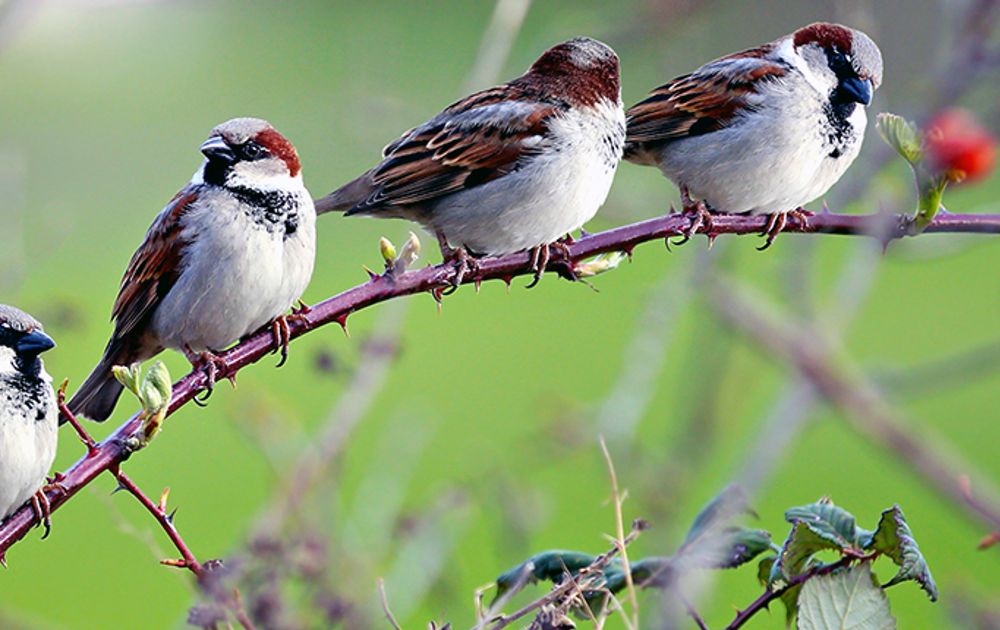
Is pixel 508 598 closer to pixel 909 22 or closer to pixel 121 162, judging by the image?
pixel 909 22

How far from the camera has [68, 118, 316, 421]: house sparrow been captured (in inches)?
97.4

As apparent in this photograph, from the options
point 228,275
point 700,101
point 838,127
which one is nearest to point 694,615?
point 228,275

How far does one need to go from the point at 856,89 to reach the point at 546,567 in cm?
145

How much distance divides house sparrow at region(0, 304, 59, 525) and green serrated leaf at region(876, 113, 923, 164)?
4.24 ft

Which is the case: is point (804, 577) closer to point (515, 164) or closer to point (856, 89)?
point (515, 164)

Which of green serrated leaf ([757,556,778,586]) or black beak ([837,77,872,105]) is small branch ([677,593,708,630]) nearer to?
green serrated leaf ([757,556,778,586])

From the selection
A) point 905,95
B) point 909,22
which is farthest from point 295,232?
point 909,22

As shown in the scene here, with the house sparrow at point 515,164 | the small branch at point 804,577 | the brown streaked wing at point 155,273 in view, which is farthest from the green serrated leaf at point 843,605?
the brown streaked wing at point 155,273

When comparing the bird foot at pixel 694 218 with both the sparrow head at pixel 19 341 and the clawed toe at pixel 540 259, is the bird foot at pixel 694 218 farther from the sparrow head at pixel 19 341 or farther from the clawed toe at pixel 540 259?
the sparrow head at pixel 19 341

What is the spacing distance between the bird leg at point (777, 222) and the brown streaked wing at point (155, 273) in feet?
3.63

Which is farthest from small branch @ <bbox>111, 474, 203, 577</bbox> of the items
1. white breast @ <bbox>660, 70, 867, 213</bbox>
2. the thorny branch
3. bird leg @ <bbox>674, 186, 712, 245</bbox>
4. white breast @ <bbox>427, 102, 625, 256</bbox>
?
white breast @ <bbox>660, 70, 867, 213</bbox>

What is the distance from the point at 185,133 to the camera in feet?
52.7

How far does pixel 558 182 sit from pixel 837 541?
1.15m

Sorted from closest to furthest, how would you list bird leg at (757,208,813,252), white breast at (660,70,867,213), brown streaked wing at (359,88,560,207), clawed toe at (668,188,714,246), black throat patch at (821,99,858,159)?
clawed toe at (668,188,714,246), bird leg at (757,208,813,252), brown streaked wing at (359,88,560,207), white breast at (660,70,867,213), black throat patch at (821,99,858,159)
